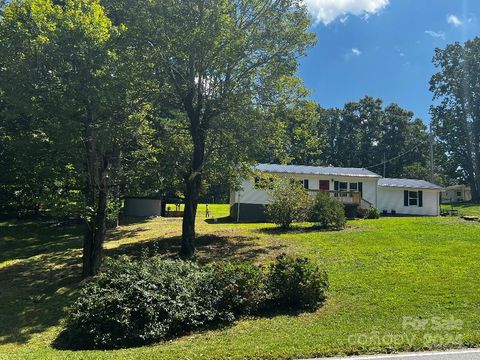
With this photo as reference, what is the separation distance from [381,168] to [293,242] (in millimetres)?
53800

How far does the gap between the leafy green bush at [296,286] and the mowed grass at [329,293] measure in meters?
0.36

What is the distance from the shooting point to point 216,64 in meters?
14.7

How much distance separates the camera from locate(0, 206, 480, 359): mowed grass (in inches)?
276

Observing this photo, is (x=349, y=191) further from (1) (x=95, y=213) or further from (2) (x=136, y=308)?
(2) (x=136, y=308)

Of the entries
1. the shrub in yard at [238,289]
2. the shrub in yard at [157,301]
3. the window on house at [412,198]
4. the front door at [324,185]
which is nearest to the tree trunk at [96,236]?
the shrub in yard at [157,301]

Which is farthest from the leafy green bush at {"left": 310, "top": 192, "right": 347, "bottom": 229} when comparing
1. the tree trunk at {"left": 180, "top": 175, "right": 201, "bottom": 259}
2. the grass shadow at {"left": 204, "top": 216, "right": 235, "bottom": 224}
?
the grass shadow at {"left": 204, "top": 216, "right": 235, "bottom": 224}

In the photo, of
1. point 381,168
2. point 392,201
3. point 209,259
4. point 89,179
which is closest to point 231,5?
point 89,179

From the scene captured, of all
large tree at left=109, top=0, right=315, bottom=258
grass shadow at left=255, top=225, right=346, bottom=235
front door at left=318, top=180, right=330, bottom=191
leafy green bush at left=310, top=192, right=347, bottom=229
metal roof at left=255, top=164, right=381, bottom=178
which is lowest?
grass shadow at left=255, top=225, right=346, bottom=235

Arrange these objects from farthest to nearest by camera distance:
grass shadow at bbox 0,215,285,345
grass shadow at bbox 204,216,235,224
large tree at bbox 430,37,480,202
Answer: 1. large tree at bbox 430,37,480,202
2. grass shadow at bbox 204,216,235,224
3. grass shadow at bbox 0,215,285,345

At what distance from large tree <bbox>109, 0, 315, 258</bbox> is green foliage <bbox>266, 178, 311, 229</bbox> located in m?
4.05

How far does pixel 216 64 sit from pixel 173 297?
883cm

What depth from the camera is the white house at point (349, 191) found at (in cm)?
2859

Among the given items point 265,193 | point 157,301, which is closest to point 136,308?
point 157,301

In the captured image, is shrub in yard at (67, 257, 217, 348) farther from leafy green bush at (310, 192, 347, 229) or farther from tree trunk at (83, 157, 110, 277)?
leafy green bush at (310, 192, 347, 229)
